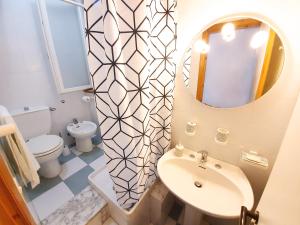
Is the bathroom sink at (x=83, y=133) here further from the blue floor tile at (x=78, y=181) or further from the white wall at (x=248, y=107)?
the white wall at (x=248, y=107)

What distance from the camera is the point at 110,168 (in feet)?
3.19

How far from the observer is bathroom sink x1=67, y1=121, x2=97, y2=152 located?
6.61 feet

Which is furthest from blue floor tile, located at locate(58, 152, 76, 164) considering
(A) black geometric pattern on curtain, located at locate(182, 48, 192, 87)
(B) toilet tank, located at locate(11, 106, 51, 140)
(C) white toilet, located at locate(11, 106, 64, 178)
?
(A) black geometric pattern on curtain, located at locate(182, 48, 192, 87)

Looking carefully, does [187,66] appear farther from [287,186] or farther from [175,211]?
[175,211]

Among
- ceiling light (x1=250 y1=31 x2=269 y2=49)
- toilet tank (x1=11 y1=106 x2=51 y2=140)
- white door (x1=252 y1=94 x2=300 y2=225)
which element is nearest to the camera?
white door (x1=252 y1=94 x2=300 y2=225)

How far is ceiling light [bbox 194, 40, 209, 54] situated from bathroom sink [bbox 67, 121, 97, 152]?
1.75 m

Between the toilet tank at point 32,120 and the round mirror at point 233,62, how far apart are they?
176 centimetres

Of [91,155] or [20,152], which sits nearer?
[20,152]

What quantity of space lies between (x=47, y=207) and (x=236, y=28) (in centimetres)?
206

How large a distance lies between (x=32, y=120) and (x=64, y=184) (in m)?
0.84

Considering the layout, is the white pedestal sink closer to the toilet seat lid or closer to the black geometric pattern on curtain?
the black geometric pattern on curtain

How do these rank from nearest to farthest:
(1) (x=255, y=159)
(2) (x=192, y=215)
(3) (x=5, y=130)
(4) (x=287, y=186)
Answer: (4) (x=287, y=186) < (3) (x=5, y=130) < (1) (x=255, y=159) < (2) (x=192, y=215)

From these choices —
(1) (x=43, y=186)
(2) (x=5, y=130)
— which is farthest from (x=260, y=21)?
(1) (x=43, y=186)

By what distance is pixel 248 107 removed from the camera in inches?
32.4
